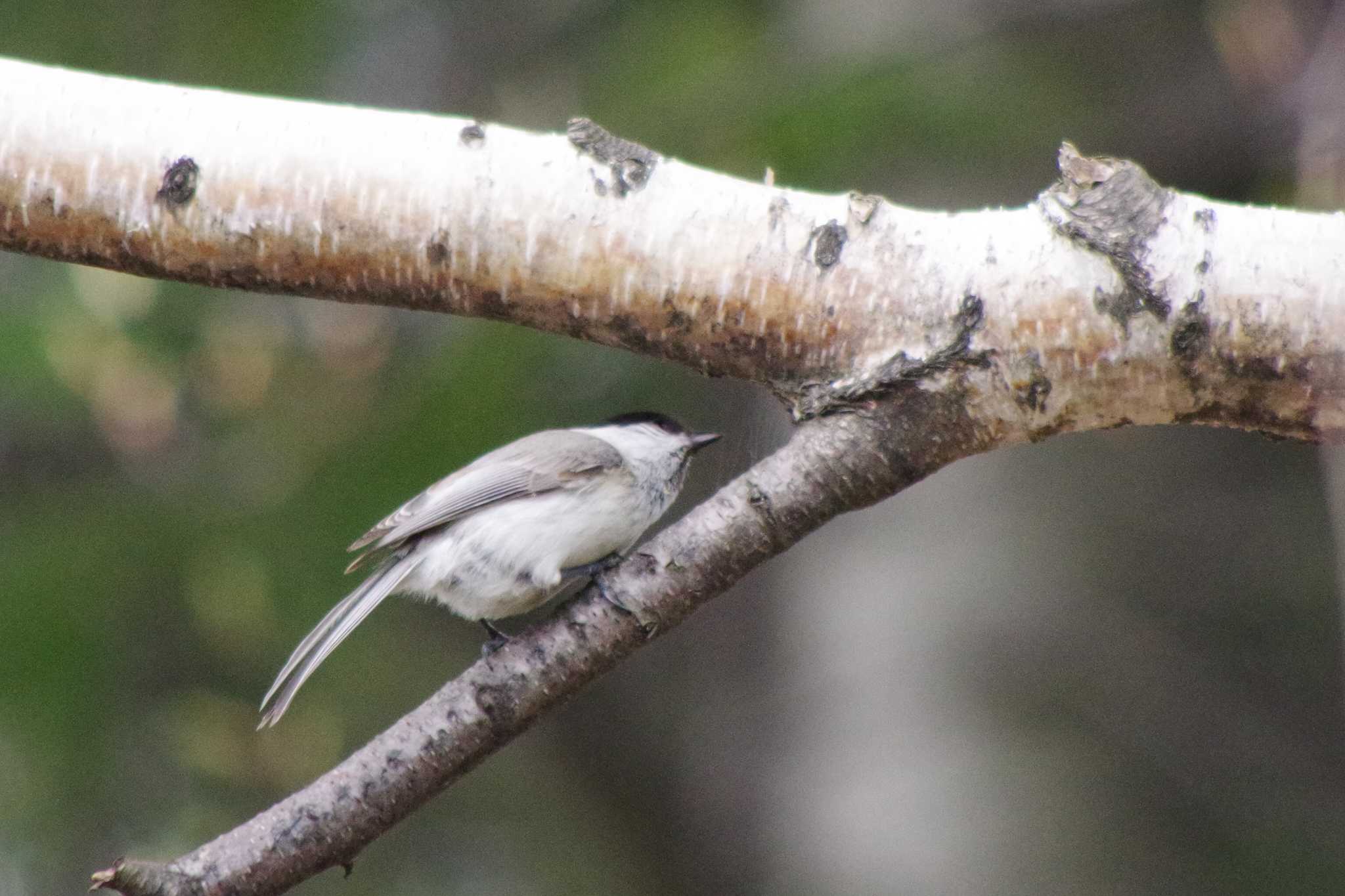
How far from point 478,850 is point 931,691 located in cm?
151

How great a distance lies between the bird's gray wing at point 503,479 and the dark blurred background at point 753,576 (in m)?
0.06

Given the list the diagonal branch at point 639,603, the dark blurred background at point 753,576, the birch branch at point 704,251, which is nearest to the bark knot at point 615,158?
the birch branch at point 704,251

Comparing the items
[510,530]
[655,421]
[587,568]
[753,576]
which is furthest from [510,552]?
[753,576]

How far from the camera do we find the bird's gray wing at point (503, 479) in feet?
8.14

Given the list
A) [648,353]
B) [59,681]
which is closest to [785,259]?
[648,353]

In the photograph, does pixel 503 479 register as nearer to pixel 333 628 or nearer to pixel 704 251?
pixel 333 628

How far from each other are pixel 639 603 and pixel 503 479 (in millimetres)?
961

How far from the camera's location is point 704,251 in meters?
1.83

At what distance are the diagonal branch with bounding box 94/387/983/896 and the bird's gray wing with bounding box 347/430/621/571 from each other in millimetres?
764

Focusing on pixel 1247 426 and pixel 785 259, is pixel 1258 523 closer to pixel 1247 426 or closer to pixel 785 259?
pixel 1247 426

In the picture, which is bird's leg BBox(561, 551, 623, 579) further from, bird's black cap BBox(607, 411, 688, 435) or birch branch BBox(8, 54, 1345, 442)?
birch branch BBox(8, 54, 1345, 442)

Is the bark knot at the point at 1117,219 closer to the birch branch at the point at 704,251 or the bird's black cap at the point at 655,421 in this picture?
the birch branch at the point at 704,251

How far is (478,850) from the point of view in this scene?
3.91m

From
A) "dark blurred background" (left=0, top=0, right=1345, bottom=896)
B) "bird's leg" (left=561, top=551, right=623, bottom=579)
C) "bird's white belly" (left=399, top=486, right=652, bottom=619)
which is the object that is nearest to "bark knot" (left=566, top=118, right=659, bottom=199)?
"dark blurred background" (left=0, top=0, right=1345, bottom=896)
